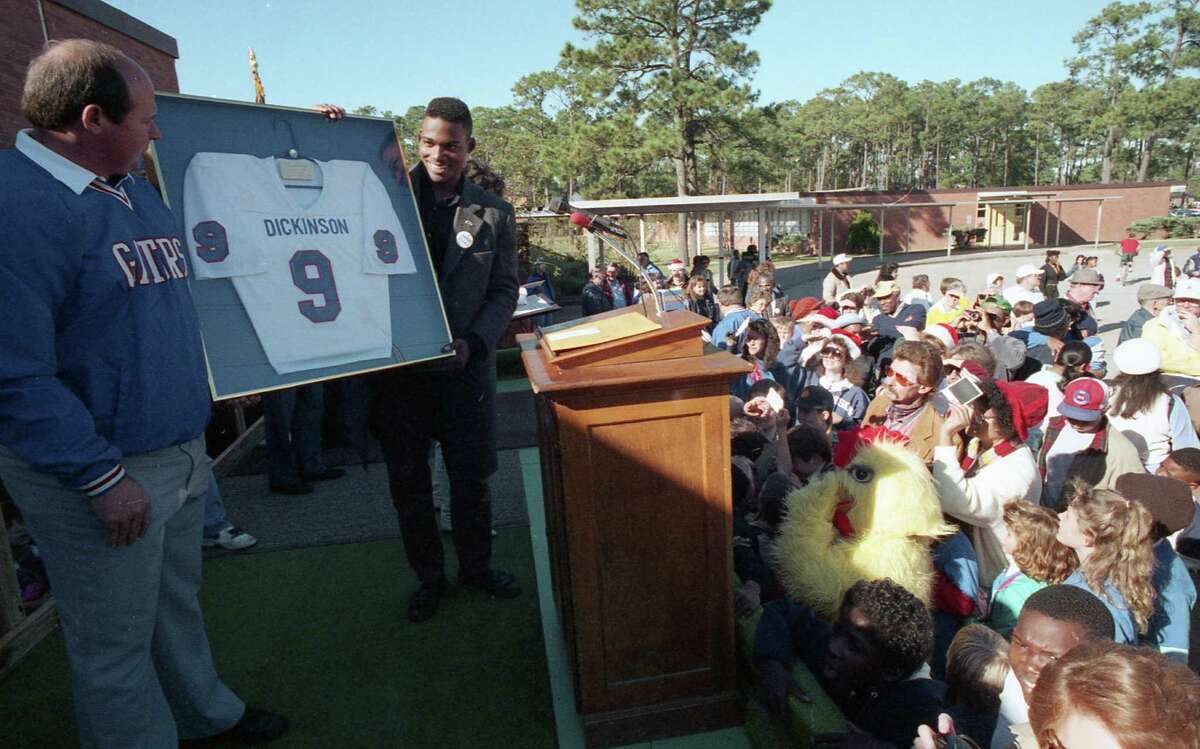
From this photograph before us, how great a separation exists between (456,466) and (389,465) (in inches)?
11.1

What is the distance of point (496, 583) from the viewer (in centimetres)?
319

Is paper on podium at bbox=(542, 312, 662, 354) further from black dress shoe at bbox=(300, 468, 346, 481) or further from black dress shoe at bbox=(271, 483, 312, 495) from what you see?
black dress shoe at bbox=(300, 468, 346, 481)

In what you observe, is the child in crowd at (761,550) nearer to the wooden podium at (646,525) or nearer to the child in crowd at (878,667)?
the wooden podium at (646,525)

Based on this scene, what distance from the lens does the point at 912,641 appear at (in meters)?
1.79

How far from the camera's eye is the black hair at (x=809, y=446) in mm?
3062

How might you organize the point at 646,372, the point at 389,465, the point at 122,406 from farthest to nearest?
the point at 389,465
the point at 646,372
the point at 122,406

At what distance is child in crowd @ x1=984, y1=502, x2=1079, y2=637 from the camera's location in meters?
2.34

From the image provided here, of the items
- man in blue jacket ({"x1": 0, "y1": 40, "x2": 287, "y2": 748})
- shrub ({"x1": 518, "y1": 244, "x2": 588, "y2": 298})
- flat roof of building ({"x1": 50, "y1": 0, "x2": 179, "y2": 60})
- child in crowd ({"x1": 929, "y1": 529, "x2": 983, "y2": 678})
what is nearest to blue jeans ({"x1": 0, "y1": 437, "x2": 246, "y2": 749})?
man in blue jacket ({"x1": 0, "y1": 40, "x2": 287, "y2": 748})

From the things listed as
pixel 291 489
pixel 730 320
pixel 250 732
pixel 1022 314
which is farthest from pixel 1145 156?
pixel 250 732

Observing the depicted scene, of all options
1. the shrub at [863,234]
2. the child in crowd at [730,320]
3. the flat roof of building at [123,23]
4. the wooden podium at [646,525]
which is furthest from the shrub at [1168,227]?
the wooden podium at [646,525]

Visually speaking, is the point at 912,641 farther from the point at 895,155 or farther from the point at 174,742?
the point at 895,155

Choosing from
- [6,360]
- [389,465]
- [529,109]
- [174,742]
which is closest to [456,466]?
[389,465]

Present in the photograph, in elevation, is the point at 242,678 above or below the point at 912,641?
below

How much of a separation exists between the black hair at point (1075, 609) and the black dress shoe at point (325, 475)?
4.46m
